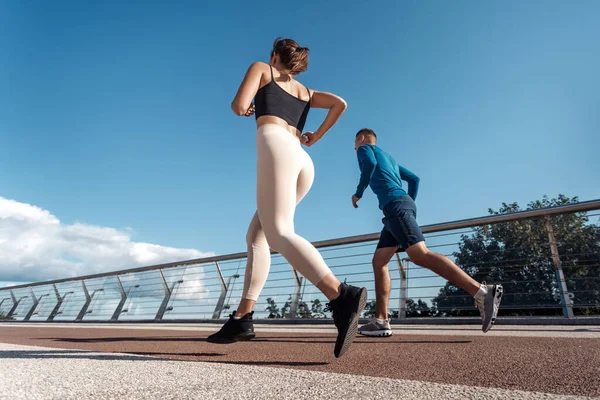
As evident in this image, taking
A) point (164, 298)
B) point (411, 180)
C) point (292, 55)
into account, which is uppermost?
point (292, 55)

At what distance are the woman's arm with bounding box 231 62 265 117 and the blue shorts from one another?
60.7 inches

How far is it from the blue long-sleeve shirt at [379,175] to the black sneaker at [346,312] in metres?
1.58

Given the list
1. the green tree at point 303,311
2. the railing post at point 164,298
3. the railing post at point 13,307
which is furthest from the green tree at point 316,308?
the railing post at point 13,307

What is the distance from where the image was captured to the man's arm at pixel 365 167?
328 centimetres

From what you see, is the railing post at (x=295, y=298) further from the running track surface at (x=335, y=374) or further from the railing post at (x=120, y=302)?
the railing post at (x=120, y=302)

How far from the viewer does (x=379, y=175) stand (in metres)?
3.29

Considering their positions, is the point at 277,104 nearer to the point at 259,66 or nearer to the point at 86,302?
the point at 259,66

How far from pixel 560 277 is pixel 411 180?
5.61ft

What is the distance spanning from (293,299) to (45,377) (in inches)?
180

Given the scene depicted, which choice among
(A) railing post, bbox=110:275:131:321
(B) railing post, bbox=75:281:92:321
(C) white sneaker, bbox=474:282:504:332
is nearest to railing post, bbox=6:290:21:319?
(B) railing post, bbox=75:281:92:321

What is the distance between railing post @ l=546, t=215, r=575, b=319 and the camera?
357 cm

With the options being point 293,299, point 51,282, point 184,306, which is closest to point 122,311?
point 184,306

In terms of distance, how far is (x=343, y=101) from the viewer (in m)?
2.33

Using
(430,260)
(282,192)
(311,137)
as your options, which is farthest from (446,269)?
(282,192)
